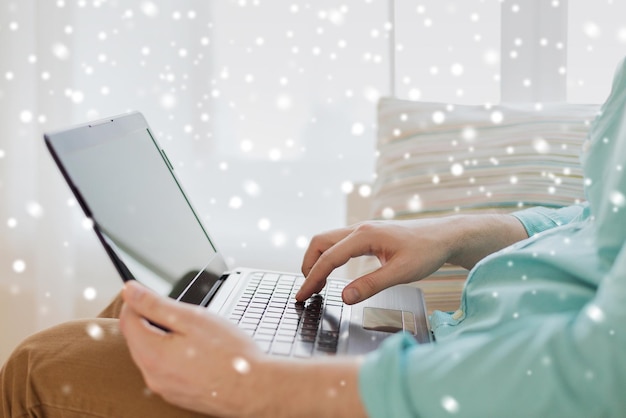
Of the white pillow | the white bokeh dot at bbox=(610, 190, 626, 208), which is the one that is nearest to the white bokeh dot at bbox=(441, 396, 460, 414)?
the white bokeh dot at bbox=(610, 190, 626, 208)

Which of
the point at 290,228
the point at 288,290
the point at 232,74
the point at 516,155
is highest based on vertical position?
the point at 232,74

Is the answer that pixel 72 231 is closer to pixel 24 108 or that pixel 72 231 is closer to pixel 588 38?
pixel 24 108

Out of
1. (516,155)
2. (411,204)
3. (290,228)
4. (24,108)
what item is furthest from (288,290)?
(24,108)

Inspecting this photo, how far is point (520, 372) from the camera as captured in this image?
1.76 ft

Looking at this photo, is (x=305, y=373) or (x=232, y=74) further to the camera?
(x=232, y=74)

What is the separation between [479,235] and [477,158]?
1.11 ft

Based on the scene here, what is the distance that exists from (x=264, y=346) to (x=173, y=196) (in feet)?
1.32

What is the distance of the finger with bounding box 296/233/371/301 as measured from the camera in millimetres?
876

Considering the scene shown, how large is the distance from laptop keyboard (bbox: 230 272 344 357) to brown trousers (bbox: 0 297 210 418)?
0.45 ft

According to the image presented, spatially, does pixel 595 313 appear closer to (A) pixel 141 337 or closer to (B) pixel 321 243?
(A) pixel 141 337

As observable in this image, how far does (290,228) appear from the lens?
205 cm

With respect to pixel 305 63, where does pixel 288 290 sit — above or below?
below

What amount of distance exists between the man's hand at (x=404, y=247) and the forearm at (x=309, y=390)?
0.28 metres

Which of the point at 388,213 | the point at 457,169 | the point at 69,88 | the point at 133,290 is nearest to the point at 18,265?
the point at 69,88
